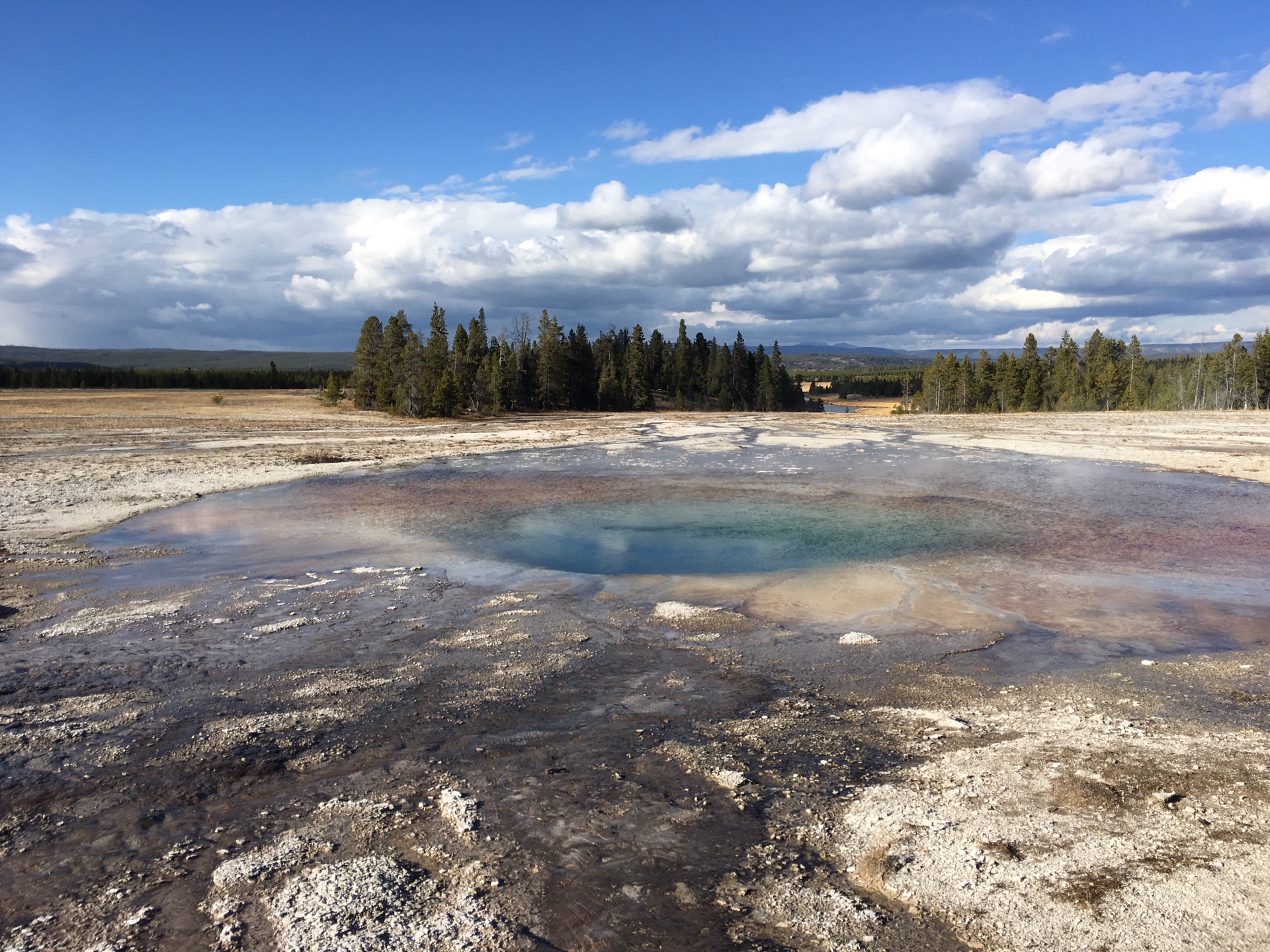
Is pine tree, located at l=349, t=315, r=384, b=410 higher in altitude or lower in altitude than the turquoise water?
higher

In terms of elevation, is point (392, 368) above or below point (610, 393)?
above

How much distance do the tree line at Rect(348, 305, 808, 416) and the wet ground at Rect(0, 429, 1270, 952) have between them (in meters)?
45.3

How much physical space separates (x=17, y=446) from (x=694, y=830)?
34.7m

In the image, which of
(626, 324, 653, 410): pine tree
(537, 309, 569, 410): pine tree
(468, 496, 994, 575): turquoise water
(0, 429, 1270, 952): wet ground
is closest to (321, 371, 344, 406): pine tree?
(537, 309, 569, 410): pine tree

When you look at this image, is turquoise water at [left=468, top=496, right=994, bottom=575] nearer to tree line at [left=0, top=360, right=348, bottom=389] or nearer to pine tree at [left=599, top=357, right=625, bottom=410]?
pine tree at [left=599, top=357, right=625, bottom=410]

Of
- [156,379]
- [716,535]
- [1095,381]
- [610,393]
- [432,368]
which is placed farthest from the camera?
[156,379]

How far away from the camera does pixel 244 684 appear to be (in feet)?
23.6

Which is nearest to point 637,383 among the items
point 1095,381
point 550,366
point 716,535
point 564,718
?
point 550,366

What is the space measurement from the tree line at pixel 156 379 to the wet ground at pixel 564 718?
283 ft

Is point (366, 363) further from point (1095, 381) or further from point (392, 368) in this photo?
point (1095, 381)

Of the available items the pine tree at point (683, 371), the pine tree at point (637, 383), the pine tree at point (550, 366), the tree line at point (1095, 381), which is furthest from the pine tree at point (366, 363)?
the tree line at point (1095, 381)

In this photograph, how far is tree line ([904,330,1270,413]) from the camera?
8944 centimetres

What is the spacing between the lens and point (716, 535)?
15.0 metres

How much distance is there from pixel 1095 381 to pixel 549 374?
6698 cm
